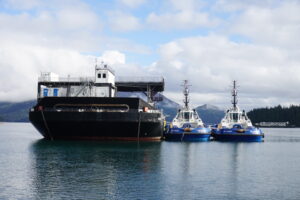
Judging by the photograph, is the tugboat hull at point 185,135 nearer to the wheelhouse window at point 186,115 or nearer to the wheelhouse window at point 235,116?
the wheelhouse window at point 186,115

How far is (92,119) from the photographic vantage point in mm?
63000

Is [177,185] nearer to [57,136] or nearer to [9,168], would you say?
[9,168]

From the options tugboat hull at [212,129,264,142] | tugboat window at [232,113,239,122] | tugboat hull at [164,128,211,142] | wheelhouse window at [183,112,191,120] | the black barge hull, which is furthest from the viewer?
tugboat window at [232,113,239,122]

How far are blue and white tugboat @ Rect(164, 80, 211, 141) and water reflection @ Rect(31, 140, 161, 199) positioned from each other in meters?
26.0

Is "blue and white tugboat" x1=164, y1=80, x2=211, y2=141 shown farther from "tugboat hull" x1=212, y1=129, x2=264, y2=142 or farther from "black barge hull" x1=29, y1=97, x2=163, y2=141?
"black barge hull" x1=29, y1=97, x2=163, y2=141

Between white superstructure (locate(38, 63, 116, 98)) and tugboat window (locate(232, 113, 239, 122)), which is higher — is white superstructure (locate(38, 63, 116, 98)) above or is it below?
above

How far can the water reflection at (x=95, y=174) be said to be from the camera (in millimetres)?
26391

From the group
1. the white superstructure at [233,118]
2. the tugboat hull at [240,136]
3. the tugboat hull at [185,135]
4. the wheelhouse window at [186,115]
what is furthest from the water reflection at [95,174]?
the white superstructure at [233,118]

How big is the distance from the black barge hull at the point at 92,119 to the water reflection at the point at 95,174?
1152 centimetres

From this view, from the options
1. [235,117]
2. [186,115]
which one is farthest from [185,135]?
[235,117]

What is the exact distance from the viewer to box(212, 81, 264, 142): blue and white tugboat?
3120 inches

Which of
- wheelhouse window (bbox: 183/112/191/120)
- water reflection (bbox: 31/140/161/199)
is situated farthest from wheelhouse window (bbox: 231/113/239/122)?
water reflection (bbox: 31/140/161/199)

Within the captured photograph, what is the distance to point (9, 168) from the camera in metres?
36.6

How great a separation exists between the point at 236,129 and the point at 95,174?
2048 inches
